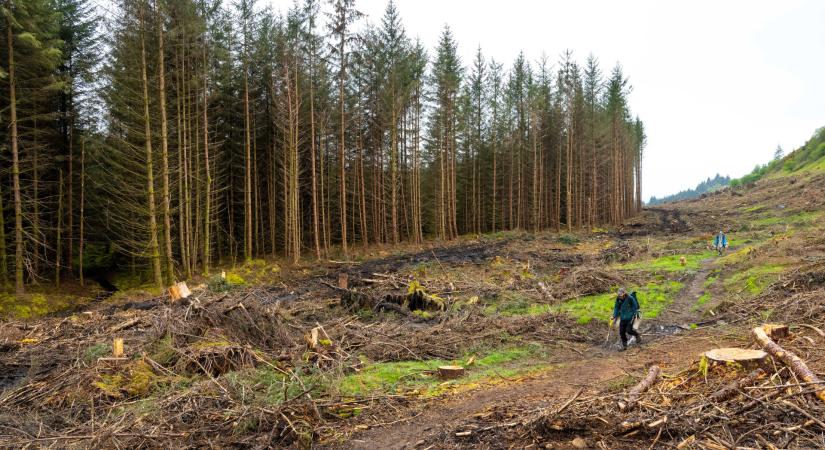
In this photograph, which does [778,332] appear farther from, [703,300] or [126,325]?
[126,325]

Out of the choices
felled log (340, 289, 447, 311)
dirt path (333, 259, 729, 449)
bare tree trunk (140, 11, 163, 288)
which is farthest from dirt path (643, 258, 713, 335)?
bare tree trunk (140, 11, 163, 288)

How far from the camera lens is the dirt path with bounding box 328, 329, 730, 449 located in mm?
5914

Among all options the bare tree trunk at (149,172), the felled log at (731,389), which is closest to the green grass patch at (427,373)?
the felled log at (731,389)

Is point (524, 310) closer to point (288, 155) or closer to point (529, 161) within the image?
point (288, 155)

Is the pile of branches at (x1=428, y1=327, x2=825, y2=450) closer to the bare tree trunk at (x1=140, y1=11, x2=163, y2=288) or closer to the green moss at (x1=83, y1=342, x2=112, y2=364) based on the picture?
the green moss at (x1=83, y1=342, x2=112, y2=364)

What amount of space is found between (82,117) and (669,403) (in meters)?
27.5

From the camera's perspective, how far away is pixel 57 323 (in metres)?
12.9

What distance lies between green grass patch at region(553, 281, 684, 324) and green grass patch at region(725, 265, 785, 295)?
1.67 m

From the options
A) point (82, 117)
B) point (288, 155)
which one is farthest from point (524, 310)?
point (82, 117)

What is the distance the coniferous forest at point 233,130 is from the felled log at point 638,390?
17.7m

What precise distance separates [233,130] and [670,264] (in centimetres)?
2736

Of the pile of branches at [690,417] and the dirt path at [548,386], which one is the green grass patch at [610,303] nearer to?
the dirt path at [548,386]

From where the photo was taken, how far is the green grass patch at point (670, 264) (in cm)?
1873

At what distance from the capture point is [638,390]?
5.88 meters
